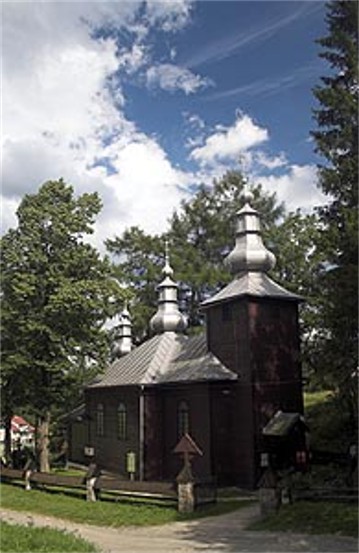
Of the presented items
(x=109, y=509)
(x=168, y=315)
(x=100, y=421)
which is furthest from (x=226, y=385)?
(x=100, y=421)

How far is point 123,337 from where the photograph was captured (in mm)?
43344

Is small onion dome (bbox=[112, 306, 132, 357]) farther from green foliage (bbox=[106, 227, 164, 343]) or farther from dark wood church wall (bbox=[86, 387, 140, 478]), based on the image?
dark wood church wall (bbox=[86, 387, 140, 478])

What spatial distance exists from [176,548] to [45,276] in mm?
16257

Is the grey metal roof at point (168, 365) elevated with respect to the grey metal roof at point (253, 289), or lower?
lower

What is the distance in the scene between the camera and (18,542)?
11.6 m

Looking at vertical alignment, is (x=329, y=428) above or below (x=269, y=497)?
above

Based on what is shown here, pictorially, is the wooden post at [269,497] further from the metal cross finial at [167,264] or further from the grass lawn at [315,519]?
the metal cross finial at [167,264]

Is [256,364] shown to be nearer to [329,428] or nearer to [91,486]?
[91,486]

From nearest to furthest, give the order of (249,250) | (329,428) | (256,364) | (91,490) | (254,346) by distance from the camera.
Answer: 1. (91,490)
2. (256,364)
3. (254,346)
4. (249,250)
5. (329,428)

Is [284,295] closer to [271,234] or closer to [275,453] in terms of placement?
[275,453]

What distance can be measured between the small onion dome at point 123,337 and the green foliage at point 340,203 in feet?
83.5

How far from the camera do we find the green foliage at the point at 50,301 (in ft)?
93.4

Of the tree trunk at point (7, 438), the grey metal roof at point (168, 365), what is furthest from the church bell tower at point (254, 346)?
the tree trunk at point (7, 438)

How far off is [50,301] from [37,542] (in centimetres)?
1727
